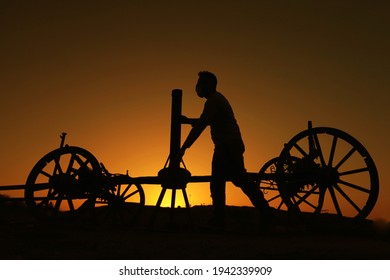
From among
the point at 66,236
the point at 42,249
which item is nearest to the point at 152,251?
the point at 42,249

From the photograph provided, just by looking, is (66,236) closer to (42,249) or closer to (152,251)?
(42,249)

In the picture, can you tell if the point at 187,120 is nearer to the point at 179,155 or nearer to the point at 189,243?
the point at 179,155

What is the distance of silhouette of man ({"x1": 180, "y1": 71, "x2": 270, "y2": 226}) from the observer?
739 cm

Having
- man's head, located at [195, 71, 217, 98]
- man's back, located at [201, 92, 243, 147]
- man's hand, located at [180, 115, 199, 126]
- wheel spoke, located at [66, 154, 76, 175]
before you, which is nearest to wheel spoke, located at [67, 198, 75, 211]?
wheel spoke, located at [66, 154, 76, 175]

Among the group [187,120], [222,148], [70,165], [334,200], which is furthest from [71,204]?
[334,200]

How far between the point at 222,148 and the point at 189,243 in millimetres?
1730

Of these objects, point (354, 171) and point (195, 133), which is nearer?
point (195, 133)

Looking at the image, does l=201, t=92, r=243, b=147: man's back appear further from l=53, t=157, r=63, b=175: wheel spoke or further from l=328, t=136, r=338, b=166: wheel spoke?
l=53, t=157, r=63, b=175: wheel spoke

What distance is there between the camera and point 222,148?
24.4 feet

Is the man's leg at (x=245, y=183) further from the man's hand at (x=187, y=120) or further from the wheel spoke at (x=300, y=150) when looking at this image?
the wheel spoke at (x=300, y=150)

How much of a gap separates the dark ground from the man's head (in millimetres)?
2106

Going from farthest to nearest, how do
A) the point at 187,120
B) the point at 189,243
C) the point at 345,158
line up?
the point at 187,120, the point at 345,158, the point at 189,243
